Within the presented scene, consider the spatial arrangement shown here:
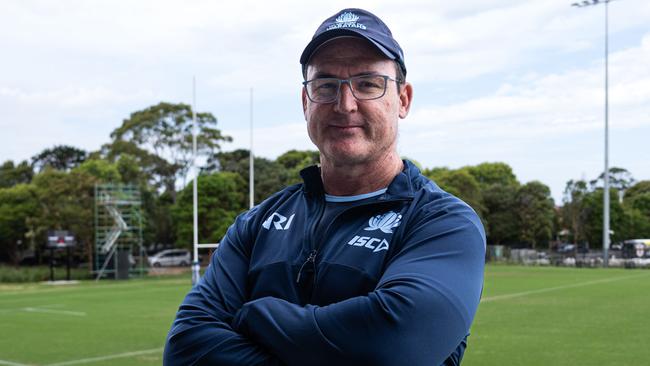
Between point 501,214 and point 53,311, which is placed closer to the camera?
point 53,311

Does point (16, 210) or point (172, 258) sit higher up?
point (16, 210)

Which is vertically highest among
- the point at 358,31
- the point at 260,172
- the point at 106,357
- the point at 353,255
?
the point at 260,172

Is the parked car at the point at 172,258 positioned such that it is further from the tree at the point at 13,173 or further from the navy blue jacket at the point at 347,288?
the navy blue jacket at the point at 347,288

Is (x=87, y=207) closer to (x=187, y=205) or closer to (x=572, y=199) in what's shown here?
(x=187, y=205)

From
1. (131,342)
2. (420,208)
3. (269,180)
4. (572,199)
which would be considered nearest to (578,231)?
(572,199)

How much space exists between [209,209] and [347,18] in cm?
4215

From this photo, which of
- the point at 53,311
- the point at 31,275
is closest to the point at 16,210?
the point at 31,275

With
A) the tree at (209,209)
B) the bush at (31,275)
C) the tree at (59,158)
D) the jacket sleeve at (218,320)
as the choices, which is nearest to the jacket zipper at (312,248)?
the jacket sleeve at (218,320)

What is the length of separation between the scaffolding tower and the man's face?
3512cm

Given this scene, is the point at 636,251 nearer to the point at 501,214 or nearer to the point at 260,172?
the point at 501,214

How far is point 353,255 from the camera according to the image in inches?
93.2

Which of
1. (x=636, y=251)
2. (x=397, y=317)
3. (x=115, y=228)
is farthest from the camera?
(x=636, y=251)

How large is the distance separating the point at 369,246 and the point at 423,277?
23 cm

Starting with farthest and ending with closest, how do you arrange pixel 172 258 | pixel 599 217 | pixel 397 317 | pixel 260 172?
pixel 599 217
pixel 172 258
pixel 260 172
pixel 397 317
